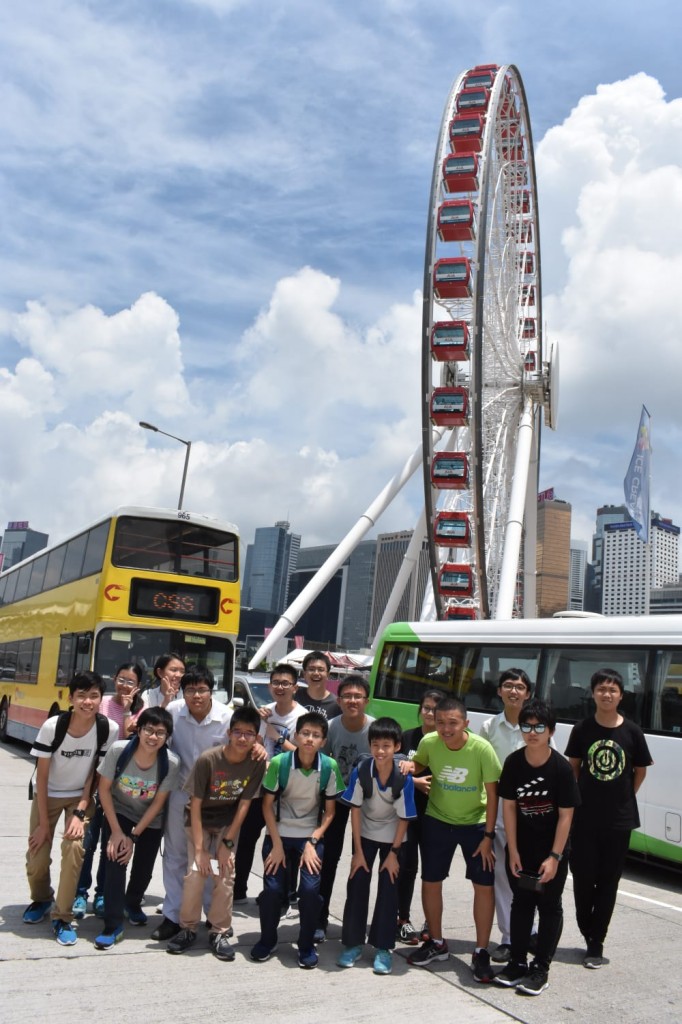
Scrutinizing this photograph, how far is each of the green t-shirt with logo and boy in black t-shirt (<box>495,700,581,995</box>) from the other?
0.24 m

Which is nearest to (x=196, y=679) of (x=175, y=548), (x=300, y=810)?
(x=300, y=810)

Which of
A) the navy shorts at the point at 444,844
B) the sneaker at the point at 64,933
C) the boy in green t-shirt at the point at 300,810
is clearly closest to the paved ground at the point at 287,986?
the sneaker at the point at 64,933

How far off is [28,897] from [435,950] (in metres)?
2.92

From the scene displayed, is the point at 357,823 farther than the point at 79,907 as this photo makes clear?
No

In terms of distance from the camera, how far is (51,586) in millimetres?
17266

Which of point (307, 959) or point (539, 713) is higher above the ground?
point (539, 713)

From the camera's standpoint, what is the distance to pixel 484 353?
32.7 metres

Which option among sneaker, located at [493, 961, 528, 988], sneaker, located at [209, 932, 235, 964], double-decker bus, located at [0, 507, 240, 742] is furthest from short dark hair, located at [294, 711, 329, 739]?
double-decker bus, located at [0, 507, 240, 742]

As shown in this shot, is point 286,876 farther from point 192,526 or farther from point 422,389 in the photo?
point 422,389

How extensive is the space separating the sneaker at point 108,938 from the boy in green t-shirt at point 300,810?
2.84 ft

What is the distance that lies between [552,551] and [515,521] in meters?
162

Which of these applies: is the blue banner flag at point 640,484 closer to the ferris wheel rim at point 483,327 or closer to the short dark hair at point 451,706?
the ferris wheel rim at point 483,327

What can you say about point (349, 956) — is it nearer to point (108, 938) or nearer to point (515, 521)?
point (108, 938)

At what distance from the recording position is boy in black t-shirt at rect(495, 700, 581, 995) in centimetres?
531
